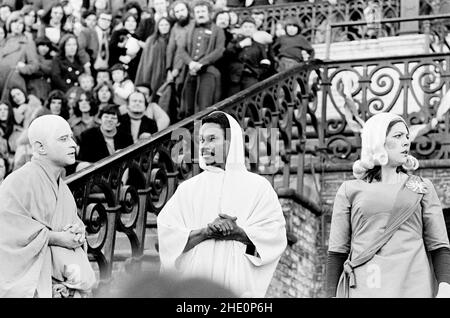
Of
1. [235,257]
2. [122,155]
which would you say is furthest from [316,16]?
[235,257]

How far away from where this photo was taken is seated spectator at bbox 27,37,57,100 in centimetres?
1756

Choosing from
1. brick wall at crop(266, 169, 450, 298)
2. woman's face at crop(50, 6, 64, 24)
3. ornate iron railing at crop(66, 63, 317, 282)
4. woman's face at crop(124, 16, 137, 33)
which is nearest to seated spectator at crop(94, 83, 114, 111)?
woman's face at crop(124, 16, 137, 33)

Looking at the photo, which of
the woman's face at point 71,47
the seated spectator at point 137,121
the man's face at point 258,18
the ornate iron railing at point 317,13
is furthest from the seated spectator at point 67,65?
the ornate iron railing at point 317,13

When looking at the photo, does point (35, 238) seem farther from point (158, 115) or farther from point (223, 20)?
point (223, 20)

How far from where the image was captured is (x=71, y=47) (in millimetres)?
17812

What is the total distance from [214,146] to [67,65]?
28.9ft

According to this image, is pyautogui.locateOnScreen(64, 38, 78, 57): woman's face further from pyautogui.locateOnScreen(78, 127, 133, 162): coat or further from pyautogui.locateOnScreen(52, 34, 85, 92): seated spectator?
pyautogui.locateOnScreen(78, 127, 133, 162): coat

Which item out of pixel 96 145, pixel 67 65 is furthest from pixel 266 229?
pixel 67 65

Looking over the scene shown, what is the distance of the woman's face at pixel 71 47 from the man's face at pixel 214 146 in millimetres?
→ 8910

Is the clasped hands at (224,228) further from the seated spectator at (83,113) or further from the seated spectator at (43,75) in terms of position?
the seated spectator at (43,75)

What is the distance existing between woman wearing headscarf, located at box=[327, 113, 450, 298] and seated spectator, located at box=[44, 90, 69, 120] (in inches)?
334

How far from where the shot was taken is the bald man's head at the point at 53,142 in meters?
8.70

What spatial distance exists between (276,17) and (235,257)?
11637 mm
